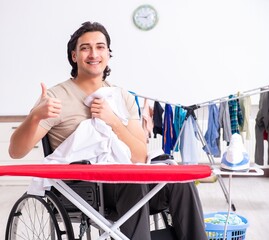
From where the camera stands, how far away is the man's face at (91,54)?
2.09 meters

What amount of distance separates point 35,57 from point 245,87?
2.38 metres

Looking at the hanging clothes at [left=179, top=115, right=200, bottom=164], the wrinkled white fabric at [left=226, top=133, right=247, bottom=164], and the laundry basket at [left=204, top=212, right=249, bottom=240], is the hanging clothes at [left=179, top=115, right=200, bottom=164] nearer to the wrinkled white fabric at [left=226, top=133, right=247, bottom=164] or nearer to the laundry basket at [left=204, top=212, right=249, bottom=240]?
the laundry basket at [left=204, top=212, right=249, bottom=240]

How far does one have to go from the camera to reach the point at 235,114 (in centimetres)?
408

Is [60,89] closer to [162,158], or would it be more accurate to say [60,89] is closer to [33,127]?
[33,127]

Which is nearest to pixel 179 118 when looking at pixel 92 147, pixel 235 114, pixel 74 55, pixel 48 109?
pixel 235 114

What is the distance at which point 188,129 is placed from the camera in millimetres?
3975

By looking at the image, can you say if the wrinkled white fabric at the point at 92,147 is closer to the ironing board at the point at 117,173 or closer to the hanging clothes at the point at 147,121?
the ironing board at the point at 117,173

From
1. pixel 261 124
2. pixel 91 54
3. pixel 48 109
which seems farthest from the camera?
pixel 261 124

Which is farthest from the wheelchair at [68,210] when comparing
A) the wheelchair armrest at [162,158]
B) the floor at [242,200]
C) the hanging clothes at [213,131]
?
the hanging clothes at [213,131]

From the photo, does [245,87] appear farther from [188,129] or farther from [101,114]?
[101,114]

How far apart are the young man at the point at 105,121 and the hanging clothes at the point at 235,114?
6.53 feet

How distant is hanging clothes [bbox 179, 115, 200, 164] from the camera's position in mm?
3961

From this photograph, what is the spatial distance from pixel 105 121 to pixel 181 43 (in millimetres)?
3845

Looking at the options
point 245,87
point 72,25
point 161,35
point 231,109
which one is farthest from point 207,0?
point 231,109
